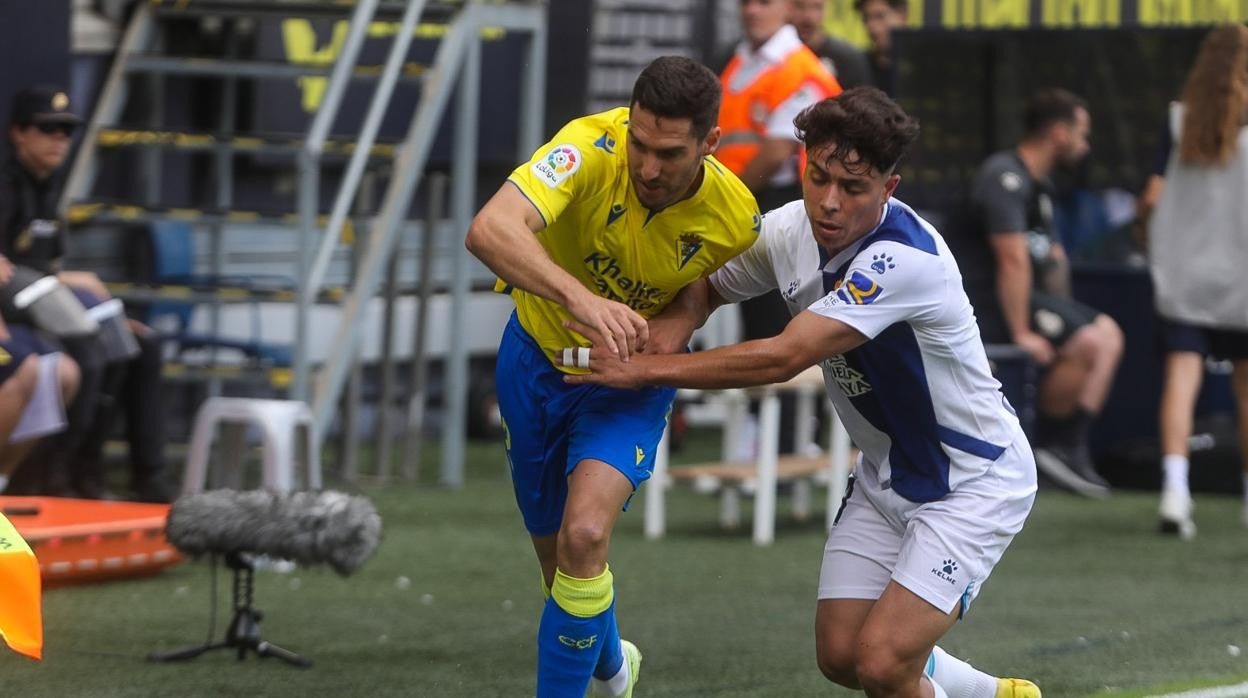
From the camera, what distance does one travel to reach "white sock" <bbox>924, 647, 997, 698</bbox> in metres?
5.38

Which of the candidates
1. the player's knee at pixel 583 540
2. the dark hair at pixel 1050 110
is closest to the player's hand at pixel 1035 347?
the dark hair at pixel 1050 110

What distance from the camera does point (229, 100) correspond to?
1199 cm

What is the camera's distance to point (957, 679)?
541 centimetres

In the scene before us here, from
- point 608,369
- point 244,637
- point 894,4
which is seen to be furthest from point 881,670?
point 894,4

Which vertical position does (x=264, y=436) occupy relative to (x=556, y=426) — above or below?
below

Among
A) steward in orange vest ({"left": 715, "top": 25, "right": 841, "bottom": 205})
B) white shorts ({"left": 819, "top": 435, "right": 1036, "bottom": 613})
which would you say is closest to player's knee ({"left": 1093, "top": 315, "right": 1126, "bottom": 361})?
steward in orange vest ({"left": 715, "top": 25, "right": 841, "bottom": 205})

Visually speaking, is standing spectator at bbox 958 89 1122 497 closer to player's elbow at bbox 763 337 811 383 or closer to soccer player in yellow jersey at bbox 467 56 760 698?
soccer player in yellow jersey at bbox 467 56 760 698

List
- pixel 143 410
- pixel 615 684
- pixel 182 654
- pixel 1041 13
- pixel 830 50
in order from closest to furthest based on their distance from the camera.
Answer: pixel 615 684 < pixel 182 654 < pixel 143 410 < pixel 830 50 < pixel 1041 13

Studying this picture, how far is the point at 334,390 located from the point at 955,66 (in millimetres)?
4740

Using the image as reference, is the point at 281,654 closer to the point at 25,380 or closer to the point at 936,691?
the point at 936,691

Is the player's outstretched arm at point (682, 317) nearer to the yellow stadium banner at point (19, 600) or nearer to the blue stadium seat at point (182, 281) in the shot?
the yellow stadium banner at point (19, 600)

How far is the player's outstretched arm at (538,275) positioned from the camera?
4.87m

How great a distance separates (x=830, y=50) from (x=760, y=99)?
1.28 m

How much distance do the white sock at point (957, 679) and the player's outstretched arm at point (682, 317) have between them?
101 centimetres
